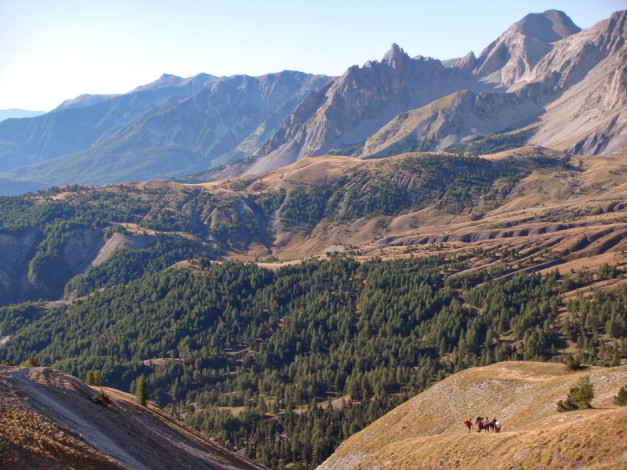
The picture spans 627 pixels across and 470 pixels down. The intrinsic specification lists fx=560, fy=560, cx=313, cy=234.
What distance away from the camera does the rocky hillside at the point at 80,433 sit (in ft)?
143

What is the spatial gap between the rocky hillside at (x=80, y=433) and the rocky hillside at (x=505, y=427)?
2409 centimetres

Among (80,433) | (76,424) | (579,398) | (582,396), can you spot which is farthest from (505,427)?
(76,424)

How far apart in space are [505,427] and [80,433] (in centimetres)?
5106

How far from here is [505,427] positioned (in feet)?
237

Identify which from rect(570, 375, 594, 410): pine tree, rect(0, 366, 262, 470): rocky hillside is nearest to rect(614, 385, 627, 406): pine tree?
rect(570, 375, 594, 410): pine tree

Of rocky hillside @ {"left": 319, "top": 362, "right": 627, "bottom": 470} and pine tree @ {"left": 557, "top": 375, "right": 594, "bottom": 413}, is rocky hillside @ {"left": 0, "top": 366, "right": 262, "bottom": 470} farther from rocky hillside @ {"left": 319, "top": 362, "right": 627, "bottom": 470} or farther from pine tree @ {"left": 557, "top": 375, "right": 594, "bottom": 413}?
pine tree @ {"left": 557, "top": 375, "right": 594, "bottom": 413}

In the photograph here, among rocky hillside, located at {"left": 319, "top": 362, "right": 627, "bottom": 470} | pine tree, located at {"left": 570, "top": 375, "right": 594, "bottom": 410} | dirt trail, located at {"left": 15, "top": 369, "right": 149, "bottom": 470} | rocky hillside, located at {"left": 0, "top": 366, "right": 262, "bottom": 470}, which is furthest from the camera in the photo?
pine tree, located at {"left": 570, "top": 375, "right": 594, "bottom": 410}

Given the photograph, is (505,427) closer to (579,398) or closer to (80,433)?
(579,398)

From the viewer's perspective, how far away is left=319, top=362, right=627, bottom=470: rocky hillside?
4428cm

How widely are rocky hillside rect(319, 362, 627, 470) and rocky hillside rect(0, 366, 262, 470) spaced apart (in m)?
24.1

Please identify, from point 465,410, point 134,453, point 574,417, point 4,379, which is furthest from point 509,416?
point 4,379

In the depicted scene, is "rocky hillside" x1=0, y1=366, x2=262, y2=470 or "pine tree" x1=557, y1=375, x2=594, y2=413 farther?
"pine tree" x1=557, y1=375, x2=594, y2=413

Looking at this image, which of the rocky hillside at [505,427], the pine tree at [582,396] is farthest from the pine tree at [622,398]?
the pine tree at [582,396]

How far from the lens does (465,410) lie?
292ft
